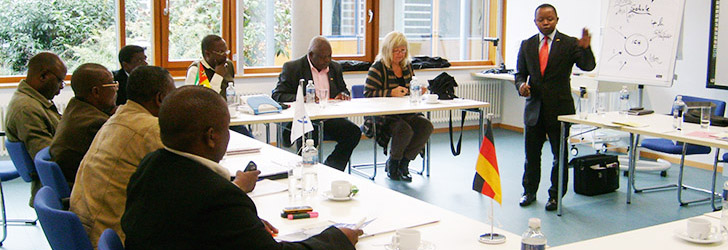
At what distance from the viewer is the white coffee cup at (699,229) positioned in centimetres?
235

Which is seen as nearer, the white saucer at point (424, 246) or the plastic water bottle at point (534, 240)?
the plastic water bottle at point (534, 240)

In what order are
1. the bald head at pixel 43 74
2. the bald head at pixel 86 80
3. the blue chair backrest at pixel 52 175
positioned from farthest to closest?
1. the bald head at pixel 43 74
2. the bald head at pixel 86 80
3. the blue chair backrest at pixel 52 175

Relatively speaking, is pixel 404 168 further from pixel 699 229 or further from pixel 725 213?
pixel 699 229

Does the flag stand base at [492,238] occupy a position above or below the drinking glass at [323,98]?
below

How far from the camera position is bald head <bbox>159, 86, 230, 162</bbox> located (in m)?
1.84

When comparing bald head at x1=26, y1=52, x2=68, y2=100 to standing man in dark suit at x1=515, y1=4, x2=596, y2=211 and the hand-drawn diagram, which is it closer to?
standing man in dark suit at x1=515, y1=4, x2=596, y2=211

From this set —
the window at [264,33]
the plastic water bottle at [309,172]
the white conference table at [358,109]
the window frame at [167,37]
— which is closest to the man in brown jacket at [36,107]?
the white conference table at [358,109]

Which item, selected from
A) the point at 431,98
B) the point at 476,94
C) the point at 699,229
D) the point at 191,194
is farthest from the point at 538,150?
the point at 191,194

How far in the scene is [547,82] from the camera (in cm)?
520

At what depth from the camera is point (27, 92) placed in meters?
4.01

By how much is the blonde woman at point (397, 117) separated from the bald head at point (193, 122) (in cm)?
415

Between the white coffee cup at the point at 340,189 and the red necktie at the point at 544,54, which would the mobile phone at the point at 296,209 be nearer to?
the white coffee cup at the point at 340,189

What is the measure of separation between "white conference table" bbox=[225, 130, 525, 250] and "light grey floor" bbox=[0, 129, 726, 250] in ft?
4.78

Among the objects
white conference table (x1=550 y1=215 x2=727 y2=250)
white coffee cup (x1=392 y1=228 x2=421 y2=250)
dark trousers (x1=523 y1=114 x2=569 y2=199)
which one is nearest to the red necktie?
dark trousers (x1=523 y1=114 x2=569 y2=199)
